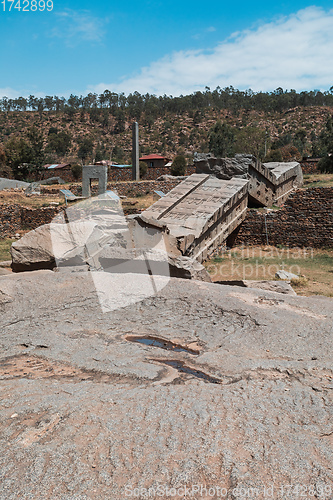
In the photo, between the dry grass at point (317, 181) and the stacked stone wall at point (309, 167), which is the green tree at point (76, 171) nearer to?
the stacked stone wall at point (309, 167)

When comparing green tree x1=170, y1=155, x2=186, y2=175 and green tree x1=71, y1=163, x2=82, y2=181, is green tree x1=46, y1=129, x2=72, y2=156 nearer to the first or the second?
green tree x1=71, y1=163, x2=82, y2=181

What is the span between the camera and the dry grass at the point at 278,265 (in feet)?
24.2

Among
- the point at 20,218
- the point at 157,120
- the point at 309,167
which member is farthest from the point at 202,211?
the point at 157,120

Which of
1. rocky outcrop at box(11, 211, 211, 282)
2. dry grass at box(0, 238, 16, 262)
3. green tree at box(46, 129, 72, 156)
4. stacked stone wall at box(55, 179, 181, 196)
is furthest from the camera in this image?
green tree at box(46, 129, 72, 156)

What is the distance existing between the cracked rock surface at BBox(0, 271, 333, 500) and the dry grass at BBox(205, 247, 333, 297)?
9.75 ft

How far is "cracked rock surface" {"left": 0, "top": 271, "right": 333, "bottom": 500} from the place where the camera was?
1912 millimetres

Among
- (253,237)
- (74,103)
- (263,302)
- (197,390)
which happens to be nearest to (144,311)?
(263,302)

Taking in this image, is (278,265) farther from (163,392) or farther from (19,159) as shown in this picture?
(19,159)

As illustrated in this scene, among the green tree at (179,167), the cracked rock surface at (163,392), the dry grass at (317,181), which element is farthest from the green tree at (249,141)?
the cracked rock surface at (163,392)

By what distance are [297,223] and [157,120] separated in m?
54.6

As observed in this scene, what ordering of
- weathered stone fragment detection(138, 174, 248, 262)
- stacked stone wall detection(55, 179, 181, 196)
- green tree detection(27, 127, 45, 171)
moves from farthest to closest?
green tree detection(27, 127, 45, 171)
stacked stone wall detection(55, 179, 181, 196)
weathered stone fragment detection(138, 174, 248, 262)

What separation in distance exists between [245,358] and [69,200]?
47.4ft

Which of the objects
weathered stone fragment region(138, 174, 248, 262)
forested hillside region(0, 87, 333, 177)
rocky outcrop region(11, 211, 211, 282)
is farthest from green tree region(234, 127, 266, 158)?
rocky outcrop region(11, 211, 211, 282)

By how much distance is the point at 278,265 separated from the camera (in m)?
9.22
